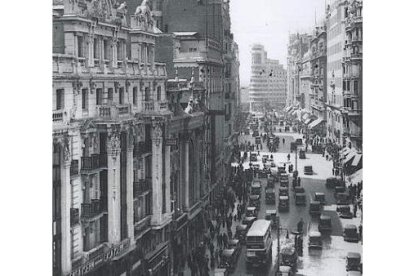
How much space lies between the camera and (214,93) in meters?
17.3

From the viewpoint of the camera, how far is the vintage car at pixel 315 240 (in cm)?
1559

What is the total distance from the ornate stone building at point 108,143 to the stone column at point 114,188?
24 mm

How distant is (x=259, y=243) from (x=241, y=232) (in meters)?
0.88

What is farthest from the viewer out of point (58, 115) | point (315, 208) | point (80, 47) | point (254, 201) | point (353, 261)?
point (254, 201)

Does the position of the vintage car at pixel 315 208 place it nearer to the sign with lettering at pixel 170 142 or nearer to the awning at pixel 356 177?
the awning at pixel 356 177

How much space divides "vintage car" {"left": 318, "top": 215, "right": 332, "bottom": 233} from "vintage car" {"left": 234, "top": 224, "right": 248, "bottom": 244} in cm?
192

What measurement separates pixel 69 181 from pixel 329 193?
6.48m

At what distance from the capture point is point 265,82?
1681cm

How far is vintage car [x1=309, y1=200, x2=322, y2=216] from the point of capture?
16.3 m

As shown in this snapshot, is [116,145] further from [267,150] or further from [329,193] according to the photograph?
[329,193]

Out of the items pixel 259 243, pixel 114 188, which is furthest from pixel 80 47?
pixel 259 243

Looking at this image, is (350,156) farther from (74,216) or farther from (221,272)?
(74,216)

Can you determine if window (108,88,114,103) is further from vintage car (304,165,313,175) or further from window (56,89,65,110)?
vintage car (304,165,313,175)

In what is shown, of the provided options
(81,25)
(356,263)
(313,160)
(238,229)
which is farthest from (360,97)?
(81,25)
